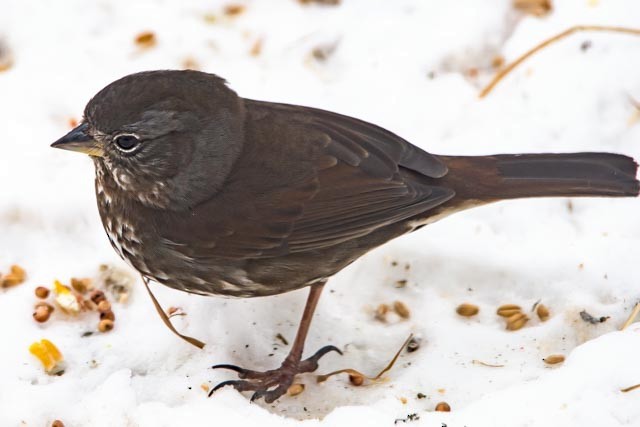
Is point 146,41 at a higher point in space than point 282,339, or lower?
higher

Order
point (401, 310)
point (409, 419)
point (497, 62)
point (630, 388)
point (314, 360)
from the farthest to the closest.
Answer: point (497, 62)
point (401, 310)
point (314, 360)
point (409, 419)
point (630, 388)

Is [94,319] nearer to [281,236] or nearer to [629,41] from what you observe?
[281,236]

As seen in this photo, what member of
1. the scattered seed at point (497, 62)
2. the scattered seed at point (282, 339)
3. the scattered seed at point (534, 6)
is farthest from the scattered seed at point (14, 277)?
the scattered seed at point (534, 6)

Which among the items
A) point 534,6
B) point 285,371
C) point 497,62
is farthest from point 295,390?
point 534,6

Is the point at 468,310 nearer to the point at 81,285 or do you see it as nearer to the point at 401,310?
the point at 401,310

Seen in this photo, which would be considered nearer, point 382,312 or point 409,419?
point 409,419

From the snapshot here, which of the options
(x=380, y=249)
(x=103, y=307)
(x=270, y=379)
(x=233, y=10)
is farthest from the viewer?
(x=233, y=10)

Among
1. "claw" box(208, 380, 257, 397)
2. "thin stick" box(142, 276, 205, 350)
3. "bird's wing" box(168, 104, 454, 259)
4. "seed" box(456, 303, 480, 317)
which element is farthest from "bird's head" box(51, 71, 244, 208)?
→ "seed" box(456, 303, 480, 317)

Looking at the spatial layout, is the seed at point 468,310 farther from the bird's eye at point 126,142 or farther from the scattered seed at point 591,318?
the bird's eye at point 126,142
